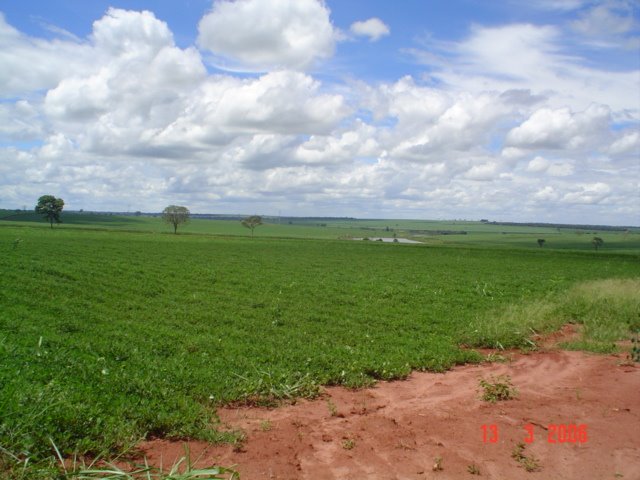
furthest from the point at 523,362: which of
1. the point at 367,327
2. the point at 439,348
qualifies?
the point at 367,327

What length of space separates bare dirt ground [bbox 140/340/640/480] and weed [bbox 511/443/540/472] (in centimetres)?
2

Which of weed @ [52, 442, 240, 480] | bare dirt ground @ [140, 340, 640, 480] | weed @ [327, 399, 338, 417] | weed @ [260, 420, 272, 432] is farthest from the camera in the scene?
weed @ [327, 399, 338, 417]

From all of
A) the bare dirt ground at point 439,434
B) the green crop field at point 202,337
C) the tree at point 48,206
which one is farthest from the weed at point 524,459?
the tree at point 48,206

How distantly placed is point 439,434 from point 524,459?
1154mm

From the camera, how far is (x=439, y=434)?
6590 millimetres

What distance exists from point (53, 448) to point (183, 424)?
1.66 m

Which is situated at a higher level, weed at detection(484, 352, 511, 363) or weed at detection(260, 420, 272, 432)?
Result: weed at detection(260, 420, 272, 432)

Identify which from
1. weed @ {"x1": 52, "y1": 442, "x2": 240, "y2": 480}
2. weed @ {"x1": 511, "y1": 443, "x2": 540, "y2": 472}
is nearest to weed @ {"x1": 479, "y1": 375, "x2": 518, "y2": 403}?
weed @ {"x1": 511, "y1": 443, "x2": 540, "y2": 472}

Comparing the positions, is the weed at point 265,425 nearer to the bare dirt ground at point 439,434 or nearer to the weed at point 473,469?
the bare dirt ground at point 439,434

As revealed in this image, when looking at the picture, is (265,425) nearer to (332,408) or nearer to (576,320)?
(332,408)

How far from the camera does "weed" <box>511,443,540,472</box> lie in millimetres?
5572

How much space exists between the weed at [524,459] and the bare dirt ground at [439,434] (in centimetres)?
2

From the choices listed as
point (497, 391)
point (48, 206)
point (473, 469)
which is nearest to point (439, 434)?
point (473, 469)

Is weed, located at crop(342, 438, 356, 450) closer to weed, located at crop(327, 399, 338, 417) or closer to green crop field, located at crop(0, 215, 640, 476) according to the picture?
weed, located at crop(327, 399, 338, 417)
